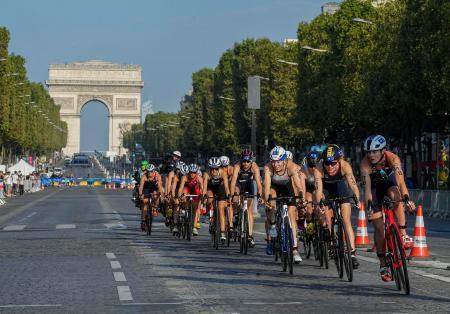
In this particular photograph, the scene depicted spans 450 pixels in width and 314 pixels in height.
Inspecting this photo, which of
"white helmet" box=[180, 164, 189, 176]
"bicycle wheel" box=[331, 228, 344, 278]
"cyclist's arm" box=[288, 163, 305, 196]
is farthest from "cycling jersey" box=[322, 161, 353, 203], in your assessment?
"white helmet" box=[180, 164, 189, 176]

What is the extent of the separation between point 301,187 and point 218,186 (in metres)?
6.01

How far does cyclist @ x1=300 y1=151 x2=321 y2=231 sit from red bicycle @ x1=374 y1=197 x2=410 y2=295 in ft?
14.9

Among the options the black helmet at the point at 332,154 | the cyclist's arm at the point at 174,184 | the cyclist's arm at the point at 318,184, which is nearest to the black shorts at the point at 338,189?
the cyclist's arm at the point at 318,184

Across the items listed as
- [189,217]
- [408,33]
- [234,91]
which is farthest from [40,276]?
[234,91]

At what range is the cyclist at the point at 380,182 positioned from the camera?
51.2ft

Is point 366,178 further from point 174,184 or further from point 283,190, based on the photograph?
point 174,184

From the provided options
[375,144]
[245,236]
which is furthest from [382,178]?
[245,236]

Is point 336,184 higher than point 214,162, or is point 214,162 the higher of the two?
point 214,162

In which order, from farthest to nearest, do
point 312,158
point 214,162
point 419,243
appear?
1. point 214,162
2. point 419,243
3. point 312,158

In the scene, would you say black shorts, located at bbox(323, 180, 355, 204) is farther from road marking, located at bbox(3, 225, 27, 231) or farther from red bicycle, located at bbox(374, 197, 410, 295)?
road marking, located at bbox(3, 225, 27, 231)

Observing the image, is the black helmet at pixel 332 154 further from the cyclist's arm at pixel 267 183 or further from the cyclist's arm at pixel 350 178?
the cyclist's arm at pixel 267 183

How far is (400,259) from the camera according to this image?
1484 cm

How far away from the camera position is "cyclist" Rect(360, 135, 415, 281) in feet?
51.2

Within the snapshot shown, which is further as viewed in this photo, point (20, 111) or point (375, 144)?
point (20, 111)
